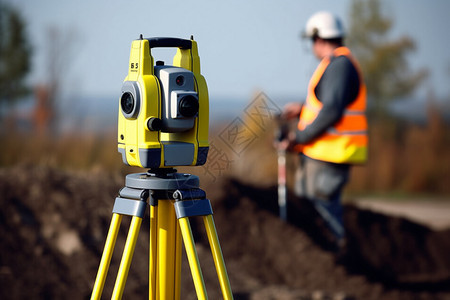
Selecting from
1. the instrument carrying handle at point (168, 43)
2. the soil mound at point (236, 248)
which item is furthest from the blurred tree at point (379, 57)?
the instrument carrying handle at point (168, 43)

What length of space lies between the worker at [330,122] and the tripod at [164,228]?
229 centimetres

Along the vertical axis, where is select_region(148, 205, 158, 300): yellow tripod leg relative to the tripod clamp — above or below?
below

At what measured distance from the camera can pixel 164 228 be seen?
2.67 m

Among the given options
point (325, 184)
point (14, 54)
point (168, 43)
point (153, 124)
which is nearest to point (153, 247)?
point (153, 124)

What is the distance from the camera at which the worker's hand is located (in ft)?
17.0

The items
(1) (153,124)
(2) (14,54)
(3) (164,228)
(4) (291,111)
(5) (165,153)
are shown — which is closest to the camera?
(1) (153,124)

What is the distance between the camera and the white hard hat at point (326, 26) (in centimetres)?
495

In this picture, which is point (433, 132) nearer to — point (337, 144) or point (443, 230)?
point (443, 230)

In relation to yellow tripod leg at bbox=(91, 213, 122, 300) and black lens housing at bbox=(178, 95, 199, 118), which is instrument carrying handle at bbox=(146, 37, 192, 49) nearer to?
black lens housing at bbox=(178, 95, 199, 118)

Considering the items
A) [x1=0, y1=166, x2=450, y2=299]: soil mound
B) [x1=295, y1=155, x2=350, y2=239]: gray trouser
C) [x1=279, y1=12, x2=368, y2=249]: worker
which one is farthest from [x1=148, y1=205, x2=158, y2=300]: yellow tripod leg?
[x1=295, y1=155, x2=350, y2=239]: gray trouser

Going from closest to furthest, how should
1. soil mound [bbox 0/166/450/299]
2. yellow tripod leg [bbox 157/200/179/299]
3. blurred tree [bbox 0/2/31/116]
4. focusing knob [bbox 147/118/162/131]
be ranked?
focusing knob [bbox 147/118/162/131]
yellow tripod leg [bbox 157/200/179/299]
soil mound [bbox 0/166/450/299]
blurred tree [bbox 0/2/31/116]

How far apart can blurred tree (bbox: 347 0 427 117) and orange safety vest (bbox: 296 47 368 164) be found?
5719 mm

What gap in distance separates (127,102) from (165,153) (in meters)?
0.27

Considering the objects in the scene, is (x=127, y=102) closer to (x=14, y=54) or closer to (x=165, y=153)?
(x=165, y=153)
